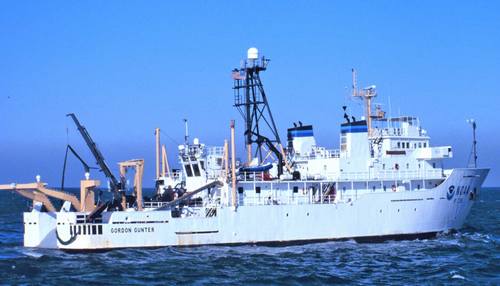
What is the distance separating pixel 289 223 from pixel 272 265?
534 cm

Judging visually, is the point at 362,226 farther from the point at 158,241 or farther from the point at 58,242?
the point at 58,242

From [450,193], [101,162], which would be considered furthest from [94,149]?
[450,193]

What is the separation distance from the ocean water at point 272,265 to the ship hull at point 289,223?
1.80ft

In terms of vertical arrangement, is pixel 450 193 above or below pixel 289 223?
above

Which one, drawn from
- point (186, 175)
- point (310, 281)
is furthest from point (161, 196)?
point (310, 281)

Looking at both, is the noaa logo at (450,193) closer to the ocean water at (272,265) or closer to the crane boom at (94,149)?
the ocean water at (272,265)

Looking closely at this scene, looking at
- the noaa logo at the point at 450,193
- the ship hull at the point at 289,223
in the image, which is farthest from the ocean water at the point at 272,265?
the noaa logo at the point at 450,193

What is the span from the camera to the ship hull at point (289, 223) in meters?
31.7

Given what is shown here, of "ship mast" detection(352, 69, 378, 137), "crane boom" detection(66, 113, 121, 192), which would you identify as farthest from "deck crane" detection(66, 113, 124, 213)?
"ship mast" detection(352, 69, 378, 137)

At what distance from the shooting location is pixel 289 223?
33.4 meters

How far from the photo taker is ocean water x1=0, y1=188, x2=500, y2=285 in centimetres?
2548

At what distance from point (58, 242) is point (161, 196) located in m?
5.17

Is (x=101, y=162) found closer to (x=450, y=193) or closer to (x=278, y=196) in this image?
(x=278, y=196)

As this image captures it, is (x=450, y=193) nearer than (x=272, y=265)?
No
